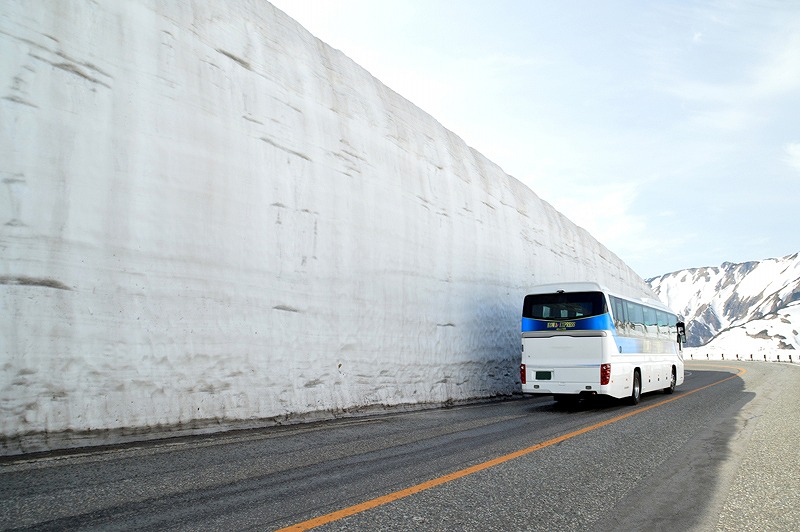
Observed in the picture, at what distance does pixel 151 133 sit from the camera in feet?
25.0

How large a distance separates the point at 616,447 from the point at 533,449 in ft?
3.77

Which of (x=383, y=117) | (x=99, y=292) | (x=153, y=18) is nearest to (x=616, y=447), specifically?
Answer: (x=99, y=292)

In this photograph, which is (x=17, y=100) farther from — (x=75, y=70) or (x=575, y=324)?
(x=575, y=324)

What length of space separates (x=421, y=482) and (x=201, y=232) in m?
5.27

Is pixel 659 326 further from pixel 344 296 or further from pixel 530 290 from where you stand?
pixel 344 296

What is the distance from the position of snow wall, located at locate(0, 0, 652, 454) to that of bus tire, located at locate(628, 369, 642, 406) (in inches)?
166

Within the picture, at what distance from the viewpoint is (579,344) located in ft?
40.1

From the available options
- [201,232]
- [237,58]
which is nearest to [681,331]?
[237,58]

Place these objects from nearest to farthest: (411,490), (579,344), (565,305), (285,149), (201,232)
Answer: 1. (411,490)
2. (201,232)
3. (285,149)
4. (579,344)
5. (565,305)

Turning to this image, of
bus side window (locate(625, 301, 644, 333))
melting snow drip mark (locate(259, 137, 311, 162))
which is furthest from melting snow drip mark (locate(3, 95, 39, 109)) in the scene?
bus side window (locate(625, 301, 644, 333))

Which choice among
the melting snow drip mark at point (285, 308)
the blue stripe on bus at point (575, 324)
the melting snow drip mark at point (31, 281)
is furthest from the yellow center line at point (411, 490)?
the blue stripe on bus at point (575, 324)

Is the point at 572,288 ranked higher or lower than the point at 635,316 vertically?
higher

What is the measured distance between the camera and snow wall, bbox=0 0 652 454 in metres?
6.19

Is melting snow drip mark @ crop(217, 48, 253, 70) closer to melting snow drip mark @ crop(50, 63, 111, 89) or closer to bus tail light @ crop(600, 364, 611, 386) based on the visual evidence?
melting snow drip mark @ crop(50, 63, 111, 89)
